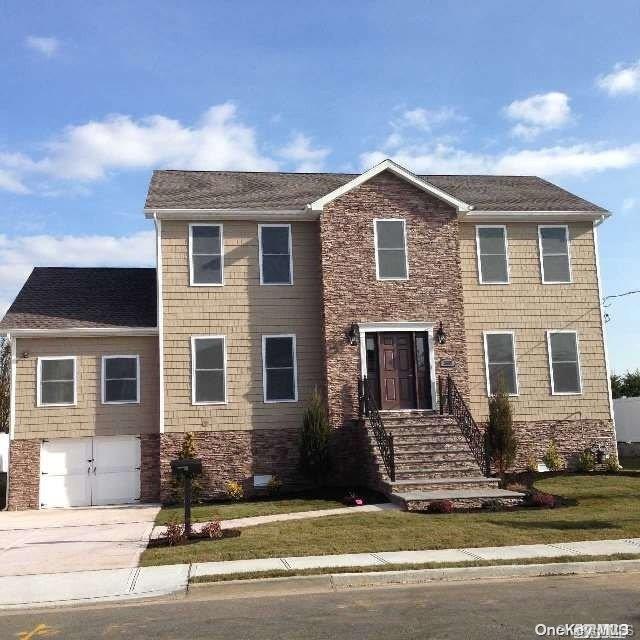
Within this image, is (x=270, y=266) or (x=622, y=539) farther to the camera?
(x=270, y=266)

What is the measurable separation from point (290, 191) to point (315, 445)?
7.58 meters

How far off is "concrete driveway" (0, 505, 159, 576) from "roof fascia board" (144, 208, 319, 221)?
295 inches

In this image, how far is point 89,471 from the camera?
19.3 meters

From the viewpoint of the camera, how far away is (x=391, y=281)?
19.8 m

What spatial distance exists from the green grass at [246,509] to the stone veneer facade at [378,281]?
2.87m

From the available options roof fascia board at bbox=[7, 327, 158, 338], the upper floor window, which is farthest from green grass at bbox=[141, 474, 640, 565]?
roof fascia board at bbox=[7, 327, 158, 338]

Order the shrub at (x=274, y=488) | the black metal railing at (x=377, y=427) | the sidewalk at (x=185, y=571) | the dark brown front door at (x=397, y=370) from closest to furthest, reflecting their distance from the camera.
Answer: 1. the sidewalk at (x=185, y=571)
2. the black metal railing at (x=377, y=427)
3. the shrub at (x=274, y=488)
4. the dark brown front door at (x=397, y=370)

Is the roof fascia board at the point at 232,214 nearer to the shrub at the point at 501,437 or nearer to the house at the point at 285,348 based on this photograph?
the house at the point at 285,348

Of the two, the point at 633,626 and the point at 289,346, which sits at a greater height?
the point at 289,346

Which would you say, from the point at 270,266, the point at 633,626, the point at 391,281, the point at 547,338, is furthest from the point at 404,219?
the point at 633,626

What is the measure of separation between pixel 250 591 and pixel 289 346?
11205 mm

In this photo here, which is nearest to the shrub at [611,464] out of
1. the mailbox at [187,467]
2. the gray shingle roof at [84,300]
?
the mailbox at [187,467]

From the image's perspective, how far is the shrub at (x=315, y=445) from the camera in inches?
723

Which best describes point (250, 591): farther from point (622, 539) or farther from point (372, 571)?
point (622, 539)
